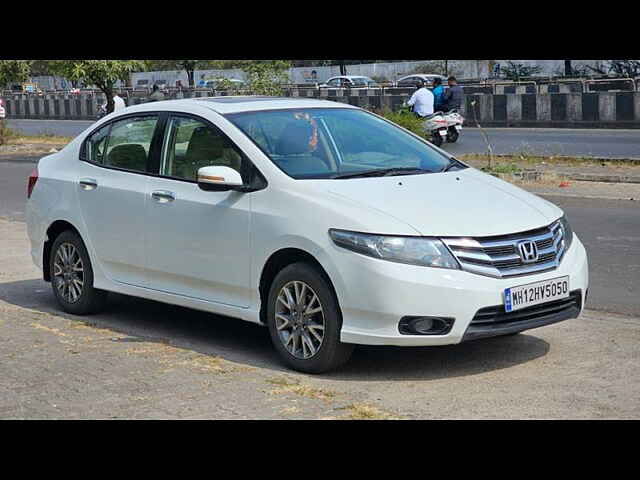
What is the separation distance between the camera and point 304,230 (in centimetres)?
655

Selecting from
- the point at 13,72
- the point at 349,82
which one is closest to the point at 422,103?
the point at 13,72

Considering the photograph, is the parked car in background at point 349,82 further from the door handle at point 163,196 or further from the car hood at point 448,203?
the car hood at point 448,203

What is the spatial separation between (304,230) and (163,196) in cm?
141

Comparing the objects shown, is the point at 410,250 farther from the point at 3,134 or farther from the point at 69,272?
the point at 3,134

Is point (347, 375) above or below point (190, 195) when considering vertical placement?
below

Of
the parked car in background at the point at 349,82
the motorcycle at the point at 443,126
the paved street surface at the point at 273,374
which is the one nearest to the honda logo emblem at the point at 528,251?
the paved street surface at the point at 273,374

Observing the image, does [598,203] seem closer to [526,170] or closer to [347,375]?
[526,170]

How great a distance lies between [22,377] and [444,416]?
2.60 metres

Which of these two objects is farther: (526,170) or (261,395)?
(526,170)

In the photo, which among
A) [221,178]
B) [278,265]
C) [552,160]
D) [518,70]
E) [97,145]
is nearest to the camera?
[278,265]

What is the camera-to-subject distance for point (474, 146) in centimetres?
2716
